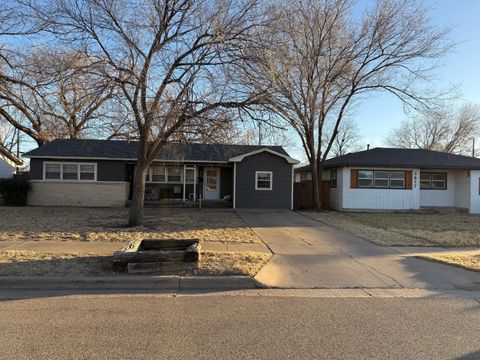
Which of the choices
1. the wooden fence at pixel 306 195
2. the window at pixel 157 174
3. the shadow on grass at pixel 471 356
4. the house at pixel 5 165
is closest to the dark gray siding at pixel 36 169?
the window at pixel 157 174

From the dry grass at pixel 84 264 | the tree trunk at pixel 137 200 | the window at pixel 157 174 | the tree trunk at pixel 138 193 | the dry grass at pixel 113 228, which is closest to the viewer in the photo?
the dry grass at pixel 84 264

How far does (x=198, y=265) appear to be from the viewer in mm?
8305

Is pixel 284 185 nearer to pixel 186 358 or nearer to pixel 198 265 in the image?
pixel 198 265

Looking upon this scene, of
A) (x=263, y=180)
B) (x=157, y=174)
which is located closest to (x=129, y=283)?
(x=263, y=180)

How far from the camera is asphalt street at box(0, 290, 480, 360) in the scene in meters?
4.66

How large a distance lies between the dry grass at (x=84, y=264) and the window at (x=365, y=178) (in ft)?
57.2

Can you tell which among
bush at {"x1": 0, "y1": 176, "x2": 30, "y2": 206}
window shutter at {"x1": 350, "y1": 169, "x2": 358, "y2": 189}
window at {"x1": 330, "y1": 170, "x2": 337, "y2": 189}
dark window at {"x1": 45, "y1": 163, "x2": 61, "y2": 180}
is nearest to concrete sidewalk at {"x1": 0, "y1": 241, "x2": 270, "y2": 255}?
bush at {"x1": 0, "y1": 176, "x2": 30, "y2": 206}

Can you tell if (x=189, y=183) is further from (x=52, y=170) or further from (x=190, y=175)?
(x=52, y=170)

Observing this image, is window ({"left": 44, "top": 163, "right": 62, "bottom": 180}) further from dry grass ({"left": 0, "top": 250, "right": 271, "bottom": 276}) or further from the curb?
the curb

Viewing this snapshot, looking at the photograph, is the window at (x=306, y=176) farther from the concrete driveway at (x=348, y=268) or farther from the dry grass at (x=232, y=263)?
the dry grass at (x=232, y=263)

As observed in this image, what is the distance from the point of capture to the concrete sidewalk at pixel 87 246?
10148mm

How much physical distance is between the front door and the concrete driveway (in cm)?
1356

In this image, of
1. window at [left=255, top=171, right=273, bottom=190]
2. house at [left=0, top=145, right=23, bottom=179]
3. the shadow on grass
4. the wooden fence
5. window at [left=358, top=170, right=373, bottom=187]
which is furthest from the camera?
house at [left=0, top=145, right=23, bottom=179]

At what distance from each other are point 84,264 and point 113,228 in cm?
626
